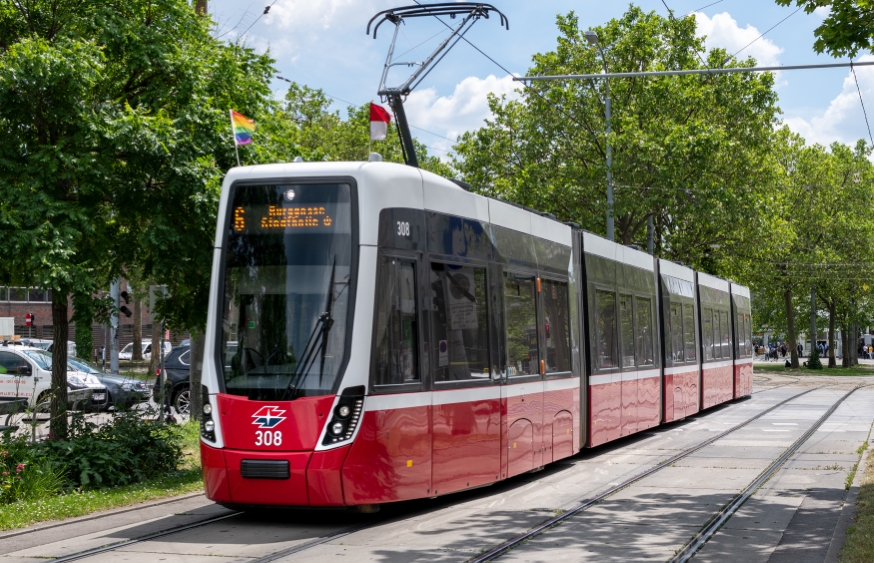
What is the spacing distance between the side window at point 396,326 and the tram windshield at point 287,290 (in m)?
0.36

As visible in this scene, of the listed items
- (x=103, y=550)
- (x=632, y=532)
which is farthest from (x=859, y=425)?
(x=103, y=550)

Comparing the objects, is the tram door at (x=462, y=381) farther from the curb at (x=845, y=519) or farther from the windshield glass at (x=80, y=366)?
the windshield glass at (x=80, y=366)

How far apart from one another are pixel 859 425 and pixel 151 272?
15111 millimetres

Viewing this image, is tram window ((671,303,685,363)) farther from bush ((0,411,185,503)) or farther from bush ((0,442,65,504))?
bush ((0,442,65,504))

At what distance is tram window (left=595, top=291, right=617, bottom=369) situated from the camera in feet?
52.4

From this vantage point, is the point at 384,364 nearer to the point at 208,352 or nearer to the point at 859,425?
the point at 208,352

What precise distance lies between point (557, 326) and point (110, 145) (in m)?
5.84

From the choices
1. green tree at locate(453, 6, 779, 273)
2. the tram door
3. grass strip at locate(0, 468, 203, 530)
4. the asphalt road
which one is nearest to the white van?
grass strip at locate(0, 468, 203, 530)

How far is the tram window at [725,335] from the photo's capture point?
27422mm

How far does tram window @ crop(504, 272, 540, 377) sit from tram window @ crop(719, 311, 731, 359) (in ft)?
50.7

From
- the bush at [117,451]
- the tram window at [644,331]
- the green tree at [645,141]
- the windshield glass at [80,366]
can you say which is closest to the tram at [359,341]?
the bush at [117,451]

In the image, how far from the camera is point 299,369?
372 inches

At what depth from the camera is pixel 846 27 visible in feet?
38.1

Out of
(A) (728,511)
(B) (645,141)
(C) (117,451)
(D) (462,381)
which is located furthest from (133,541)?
(B) (645,141)
